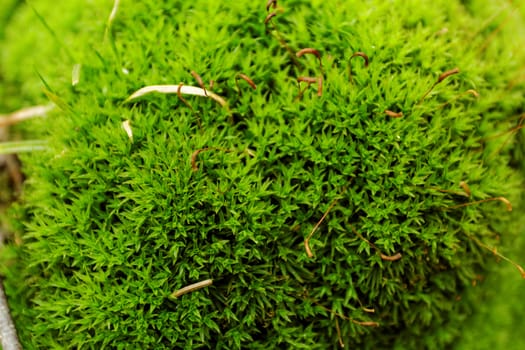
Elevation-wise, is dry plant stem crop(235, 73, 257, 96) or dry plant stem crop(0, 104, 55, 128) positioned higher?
dry plant stem crop(235, 73, 257, 96)

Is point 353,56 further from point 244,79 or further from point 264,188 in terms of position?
point 264,188

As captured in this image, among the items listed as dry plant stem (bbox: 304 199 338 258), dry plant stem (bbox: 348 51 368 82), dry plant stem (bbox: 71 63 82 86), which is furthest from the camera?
dry plant stem (bbox: 71 63 82 86)

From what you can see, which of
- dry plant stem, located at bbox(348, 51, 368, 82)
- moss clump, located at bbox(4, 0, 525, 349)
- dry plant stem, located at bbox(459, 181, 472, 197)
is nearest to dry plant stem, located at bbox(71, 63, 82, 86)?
moss clump, located at bbox(4, 0, 525, 349)

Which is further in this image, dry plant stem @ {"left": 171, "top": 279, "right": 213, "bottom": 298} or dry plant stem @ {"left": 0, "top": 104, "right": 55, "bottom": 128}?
dry plant stem @ {"left": 0, "top": 104, "right": 55, "bottom": 128}

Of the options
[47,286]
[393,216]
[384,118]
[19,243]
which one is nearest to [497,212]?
[393,216]

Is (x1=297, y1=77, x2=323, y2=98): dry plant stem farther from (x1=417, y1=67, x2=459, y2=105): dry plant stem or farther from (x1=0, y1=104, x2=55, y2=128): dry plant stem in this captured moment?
(x1=0, y1=104, x2=55, y2=128): dry plant stem

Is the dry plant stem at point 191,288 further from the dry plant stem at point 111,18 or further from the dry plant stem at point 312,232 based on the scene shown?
the dry plant stem at point 111,18

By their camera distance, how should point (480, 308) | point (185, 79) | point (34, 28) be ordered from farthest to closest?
point (34, 28), point (480, 308), point (185, 79)

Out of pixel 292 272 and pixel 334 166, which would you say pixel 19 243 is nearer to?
pixel 292 272

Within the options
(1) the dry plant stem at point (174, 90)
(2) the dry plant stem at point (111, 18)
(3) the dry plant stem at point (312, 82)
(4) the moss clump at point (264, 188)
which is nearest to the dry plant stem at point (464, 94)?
(4) the moss clump at point (264, 188)
